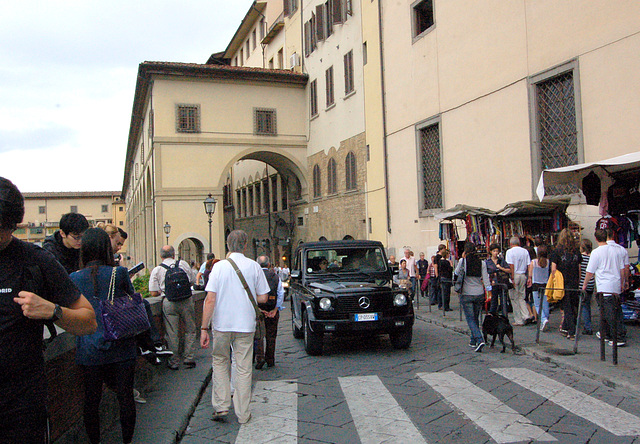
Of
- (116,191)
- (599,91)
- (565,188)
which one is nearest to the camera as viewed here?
(599,91)

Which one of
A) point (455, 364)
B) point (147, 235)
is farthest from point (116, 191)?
point (455, 364)

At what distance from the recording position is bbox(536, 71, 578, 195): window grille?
42.7 ft

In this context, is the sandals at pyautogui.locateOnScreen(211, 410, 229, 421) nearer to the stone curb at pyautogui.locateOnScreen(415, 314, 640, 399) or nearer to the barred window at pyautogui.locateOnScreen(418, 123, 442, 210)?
the stone curb at pyautogui.locateOnScreen(415, 314, 640, 399)

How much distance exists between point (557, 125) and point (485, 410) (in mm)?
9830

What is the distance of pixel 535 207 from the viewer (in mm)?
11961

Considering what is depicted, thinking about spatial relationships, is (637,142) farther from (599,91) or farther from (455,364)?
(455,364)

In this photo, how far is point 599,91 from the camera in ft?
39.6

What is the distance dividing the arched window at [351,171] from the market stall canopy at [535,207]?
13.0 meters

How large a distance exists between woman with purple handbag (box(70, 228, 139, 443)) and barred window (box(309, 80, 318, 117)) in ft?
85.7

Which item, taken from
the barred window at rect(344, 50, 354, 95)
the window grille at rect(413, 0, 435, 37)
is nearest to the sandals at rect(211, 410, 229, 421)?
the window grille at rect(413, 0, 435, 37)

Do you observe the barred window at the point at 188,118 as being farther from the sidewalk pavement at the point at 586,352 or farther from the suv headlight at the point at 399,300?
the suv headlight at the point at 399,300

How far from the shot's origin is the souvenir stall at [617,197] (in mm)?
9695

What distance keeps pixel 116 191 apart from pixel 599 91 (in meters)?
96.1

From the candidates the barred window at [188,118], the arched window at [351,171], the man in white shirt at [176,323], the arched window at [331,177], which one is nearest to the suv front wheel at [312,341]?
the man in white shirt at [176,323]
